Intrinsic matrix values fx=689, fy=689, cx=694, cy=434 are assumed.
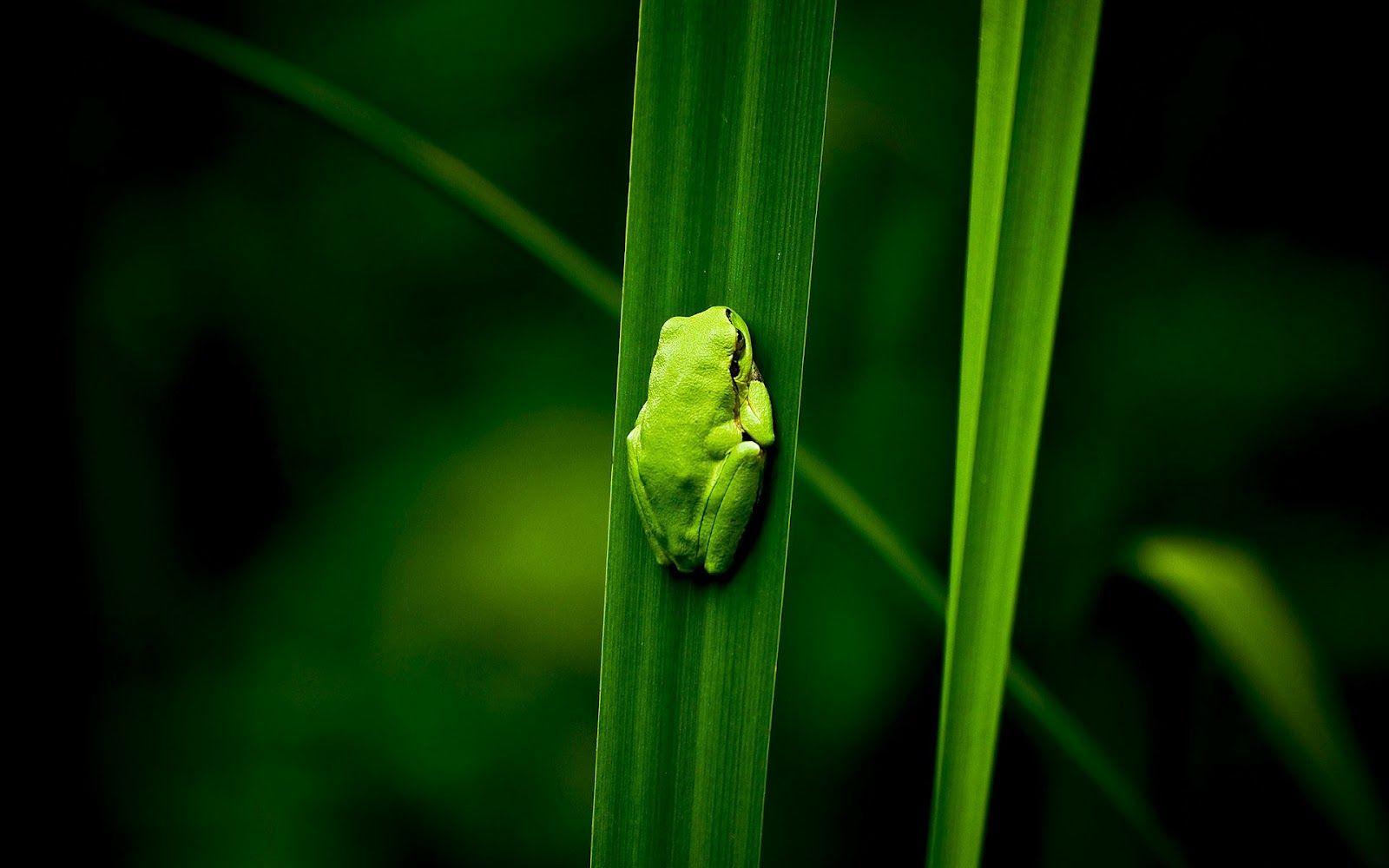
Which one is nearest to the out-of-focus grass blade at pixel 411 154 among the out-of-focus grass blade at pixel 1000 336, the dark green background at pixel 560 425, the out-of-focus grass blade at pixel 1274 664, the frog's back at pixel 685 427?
the frog's back at pixel 685 427

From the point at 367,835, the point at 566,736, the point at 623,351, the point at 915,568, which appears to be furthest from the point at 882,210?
the point at 367,835

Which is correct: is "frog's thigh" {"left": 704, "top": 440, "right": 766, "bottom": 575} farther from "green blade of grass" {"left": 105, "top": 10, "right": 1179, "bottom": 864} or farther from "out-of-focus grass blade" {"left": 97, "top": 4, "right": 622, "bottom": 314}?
"out-of-focus grass blade" {"left": 97, "top": 4, "right": 622, "bottom": 314}

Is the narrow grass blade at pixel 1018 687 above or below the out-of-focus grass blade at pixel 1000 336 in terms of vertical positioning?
below

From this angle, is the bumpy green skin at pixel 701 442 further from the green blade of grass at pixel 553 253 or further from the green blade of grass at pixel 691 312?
the green blade of grass at pixel 553 253

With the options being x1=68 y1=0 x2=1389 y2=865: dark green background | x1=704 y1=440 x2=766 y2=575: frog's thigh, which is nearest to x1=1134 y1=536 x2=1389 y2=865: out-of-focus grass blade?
x1=68 y1=0 x2=1389 y2=865: dark green background

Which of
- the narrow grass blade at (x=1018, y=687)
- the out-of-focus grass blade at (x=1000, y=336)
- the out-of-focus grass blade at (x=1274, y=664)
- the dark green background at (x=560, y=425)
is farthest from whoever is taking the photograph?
the dark green background at (x=560, y=425)

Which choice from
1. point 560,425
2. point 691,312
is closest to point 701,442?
point 691,312
